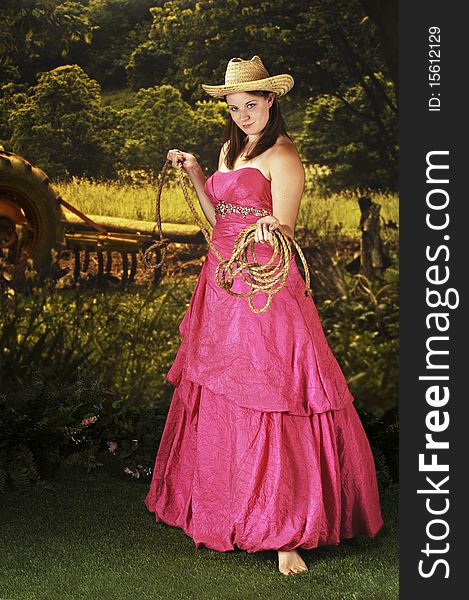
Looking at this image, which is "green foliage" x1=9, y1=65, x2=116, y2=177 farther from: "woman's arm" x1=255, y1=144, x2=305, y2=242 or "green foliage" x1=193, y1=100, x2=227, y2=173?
"woman's arm" x1=255, y1=144, x2=305, y2=242

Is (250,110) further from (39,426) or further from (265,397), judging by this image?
(39,426)

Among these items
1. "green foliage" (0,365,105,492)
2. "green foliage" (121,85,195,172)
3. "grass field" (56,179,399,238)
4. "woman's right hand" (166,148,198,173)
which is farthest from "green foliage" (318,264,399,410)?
"woman's right hand" (166,148,198,173)

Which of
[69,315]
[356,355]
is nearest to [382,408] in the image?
[356,355]

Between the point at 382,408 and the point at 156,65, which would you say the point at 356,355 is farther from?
the point at 156,65

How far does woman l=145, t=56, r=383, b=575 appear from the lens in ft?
12.1

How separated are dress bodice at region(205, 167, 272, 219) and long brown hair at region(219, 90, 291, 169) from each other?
64mm

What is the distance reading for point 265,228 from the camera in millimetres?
3482

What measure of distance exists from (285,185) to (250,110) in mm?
327

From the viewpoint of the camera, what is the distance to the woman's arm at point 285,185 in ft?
12.0

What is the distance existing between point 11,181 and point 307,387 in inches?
114

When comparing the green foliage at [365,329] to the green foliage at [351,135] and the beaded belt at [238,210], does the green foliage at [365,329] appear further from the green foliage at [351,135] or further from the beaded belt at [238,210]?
the beaded belt at [238,210]

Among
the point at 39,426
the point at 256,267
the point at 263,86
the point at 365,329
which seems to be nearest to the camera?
the point at 256,267

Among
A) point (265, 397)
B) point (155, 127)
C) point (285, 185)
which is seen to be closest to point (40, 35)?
point (155, 127)

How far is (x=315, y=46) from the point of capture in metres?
6.15
